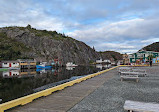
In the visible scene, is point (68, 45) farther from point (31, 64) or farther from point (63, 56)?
point (31, 64)

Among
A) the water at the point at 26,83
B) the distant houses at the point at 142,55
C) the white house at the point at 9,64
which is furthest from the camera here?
the distant houses at the point at 142,55

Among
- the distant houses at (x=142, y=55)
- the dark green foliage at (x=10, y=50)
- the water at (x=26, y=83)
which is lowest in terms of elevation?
the water at (x=26, y=83)

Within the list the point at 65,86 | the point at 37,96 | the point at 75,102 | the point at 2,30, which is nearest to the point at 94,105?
the point at 75,102

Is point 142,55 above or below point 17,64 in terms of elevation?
above

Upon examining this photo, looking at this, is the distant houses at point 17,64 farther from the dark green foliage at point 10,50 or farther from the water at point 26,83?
the water at point 26,83

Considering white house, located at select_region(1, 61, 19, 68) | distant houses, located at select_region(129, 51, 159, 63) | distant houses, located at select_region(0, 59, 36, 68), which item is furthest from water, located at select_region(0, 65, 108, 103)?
distant houses, located at select_region(129, 51, 159, 63)

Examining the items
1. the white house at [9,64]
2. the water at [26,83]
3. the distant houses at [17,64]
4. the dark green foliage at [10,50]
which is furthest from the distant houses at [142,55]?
the dark green foliage at [10,50]

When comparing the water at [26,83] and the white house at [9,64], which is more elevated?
the white house at [9,64]

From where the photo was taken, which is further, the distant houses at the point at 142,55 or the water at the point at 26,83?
the distant houses at the point at 142,55

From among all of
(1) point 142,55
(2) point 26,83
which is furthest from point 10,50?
(1) point 142,55

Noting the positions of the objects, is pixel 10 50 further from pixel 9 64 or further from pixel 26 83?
pixel 26 83

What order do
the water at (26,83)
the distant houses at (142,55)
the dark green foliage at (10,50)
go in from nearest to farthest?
the water at (26,83), the distant houses at (142,55), the dark green foliage at (10,50)

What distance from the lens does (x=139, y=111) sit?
3955 millimetres

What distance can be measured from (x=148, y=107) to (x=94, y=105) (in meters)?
2.62
